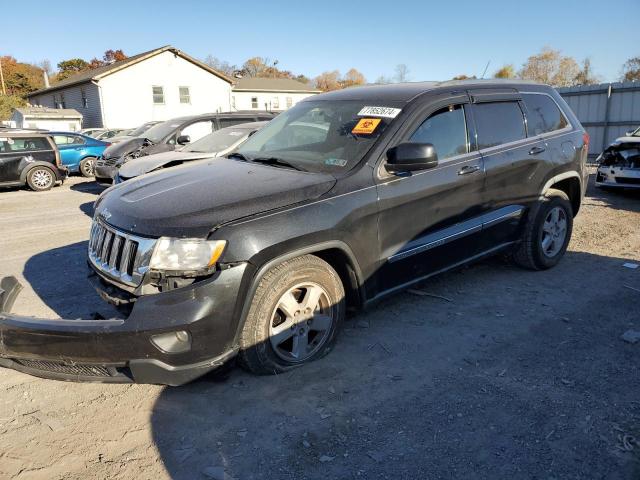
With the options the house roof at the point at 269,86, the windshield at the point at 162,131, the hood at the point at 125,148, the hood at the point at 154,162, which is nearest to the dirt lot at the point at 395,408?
Answer: the hood at the point at 154,162

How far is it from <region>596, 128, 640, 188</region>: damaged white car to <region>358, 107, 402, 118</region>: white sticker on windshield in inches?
282

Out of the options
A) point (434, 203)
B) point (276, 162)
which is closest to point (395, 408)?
point (434, 203)

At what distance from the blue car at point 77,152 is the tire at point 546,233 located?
46.7ft

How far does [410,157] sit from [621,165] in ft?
24.8

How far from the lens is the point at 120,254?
10.4ft

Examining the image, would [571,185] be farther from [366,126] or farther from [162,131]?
[162,131]

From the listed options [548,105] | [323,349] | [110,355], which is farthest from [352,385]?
[548,105]

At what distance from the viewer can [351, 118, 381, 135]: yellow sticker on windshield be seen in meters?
3.88

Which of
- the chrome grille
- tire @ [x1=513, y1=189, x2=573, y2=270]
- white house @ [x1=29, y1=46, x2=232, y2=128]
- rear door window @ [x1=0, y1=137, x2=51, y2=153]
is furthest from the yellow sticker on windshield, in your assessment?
white house @ [x1=29, y1=46, x2=232, y2=128]

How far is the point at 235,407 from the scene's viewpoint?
307cm

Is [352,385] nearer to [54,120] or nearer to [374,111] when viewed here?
[374,111]

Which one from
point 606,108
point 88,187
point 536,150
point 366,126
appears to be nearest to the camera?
point 366,126

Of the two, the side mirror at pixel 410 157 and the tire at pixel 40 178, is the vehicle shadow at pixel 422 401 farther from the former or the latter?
the tire at pixel 40 178

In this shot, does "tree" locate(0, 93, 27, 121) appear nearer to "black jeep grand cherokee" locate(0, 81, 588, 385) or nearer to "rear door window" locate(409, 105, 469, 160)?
"black jeep grand cherokee" locate(0, 81, 588, 385)
